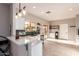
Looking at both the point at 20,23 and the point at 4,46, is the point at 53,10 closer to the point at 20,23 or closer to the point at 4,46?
the point at 20,23

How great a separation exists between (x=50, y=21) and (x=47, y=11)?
0.17 m

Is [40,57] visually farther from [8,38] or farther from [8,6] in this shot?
[8,6]

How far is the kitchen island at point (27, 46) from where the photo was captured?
2.00 m

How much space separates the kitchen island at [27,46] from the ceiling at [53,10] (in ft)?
1.29

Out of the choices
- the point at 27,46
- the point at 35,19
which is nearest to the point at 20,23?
the point at 35,19

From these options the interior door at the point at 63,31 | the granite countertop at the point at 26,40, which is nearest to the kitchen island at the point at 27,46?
the granite countertop at the point at 26,40

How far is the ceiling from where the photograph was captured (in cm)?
194

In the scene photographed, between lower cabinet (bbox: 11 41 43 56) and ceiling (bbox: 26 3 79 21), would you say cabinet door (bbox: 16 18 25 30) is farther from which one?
lower cabinet (bbox: 11 41 43 56)

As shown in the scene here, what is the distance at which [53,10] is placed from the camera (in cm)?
204

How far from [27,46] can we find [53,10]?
72 cm

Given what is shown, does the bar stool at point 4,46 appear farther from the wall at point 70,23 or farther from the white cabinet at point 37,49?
the wall at point 70,23

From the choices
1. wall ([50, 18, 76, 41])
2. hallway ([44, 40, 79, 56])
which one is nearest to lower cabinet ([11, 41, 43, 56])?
hallway ([44, 40, 79, 56])

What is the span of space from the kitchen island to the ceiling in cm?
39

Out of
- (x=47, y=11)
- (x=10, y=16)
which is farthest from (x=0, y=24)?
(x=47, y=11)
